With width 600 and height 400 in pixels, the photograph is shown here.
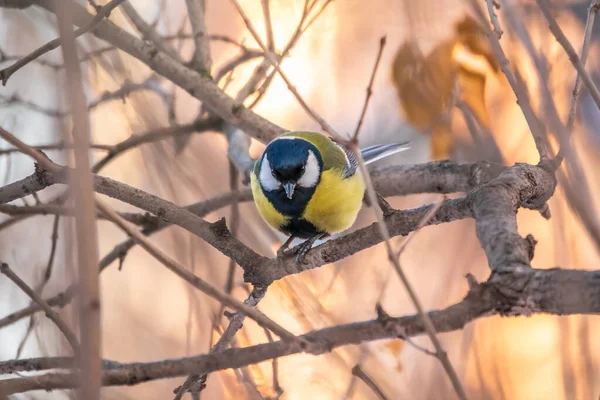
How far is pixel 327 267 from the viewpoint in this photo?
1.78m

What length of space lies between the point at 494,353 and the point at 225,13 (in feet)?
4.62

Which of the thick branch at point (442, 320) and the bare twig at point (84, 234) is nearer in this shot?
the bare twig at point (84, 234)

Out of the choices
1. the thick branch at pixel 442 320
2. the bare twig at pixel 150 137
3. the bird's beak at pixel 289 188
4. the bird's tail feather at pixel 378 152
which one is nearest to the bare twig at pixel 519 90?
the thick branch at pixel 442 320

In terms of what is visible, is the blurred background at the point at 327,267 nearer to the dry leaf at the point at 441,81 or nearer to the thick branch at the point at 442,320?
the dry leaf at the point at 441,81

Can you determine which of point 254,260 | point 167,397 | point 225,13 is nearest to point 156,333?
A: point 167,397

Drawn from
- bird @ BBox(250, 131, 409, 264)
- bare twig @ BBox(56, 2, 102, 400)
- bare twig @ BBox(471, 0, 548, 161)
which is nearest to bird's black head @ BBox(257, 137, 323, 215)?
bird @ BBox(250, 131, 409, 264)

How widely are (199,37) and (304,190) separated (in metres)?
0.55

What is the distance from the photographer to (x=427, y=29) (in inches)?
60.7

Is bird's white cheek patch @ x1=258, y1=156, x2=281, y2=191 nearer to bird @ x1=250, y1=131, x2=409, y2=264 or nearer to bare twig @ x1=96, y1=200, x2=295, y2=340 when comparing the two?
bird @ x1=250, y1=131, x2=409, y2=264

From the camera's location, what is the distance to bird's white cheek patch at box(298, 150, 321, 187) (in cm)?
127

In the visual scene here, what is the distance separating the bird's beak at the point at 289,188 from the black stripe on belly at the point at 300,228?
7 centimetres

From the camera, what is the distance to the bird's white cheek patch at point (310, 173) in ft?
4.15

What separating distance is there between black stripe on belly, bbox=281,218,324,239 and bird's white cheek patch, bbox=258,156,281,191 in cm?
9

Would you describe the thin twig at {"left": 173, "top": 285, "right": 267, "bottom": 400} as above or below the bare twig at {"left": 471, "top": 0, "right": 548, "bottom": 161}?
below
